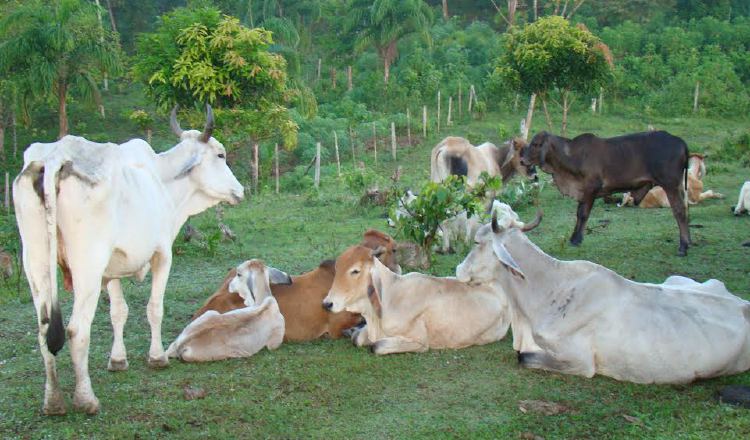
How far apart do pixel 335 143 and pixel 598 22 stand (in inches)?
722

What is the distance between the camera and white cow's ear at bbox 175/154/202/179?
7285 mm

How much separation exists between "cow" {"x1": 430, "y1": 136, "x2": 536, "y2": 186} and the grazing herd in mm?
5926

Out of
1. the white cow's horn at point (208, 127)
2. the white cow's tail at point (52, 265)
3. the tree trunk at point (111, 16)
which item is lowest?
the white cow's tail at point (52, 265)

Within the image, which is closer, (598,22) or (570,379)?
(570,379)

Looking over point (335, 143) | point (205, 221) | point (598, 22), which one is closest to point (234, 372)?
point (205, 221)

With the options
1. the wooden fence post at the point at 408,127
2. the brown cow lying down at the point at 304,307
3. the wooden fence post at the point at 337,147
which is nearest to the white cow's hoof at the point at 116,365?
the brown cow lying down at the point at 304,307

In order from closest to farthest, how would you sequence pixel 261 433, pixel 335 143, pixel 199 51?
pixel 261 433, pixel 199 51, pixel 335 143

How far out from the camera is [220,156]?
300 inches

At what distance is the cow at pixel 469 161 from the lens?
14141 mm

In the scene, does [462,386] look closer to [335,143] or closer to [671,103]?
[335,143]

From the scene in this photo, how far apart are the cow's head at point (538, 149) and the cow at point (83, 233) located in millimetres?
7011

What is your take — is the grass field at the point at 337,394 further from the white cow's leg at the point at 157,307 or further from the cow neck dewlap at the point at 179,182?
the cow neck dewlap at the point at 179,182

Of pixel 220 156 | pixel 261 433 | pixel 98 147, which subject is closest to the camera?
pixel 261 433

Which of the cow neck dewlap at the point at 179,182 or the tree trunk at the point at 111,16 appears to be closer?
the cow neck dewlap at the point at 179,182
